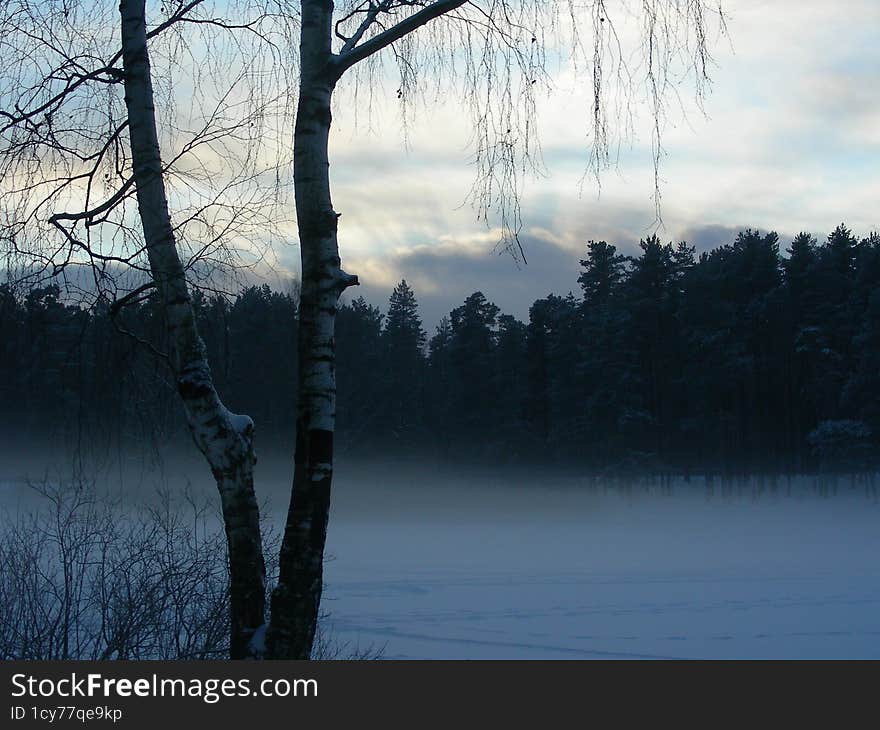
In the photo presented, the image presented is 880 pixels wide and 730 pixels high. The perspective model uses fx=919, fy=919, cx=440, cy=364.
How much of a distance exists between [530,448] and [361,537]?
22392mm

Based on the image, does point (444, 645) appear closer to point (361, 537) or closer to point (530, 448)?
point (361, 537)

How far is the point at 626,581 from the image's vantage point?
2309 centimetres

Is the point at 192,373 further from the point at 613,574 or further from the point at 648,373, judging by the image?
the point at 648,373

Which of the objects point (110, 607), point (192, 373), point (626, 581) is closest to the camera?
point (192, 373)

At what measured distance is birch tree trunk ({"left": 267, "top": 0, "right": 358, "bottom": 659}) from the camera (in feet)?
16.9

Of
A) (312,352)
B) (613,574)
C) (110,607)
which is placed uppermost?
(312,352)

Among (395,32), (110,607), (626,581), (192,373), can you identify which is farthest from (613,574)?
(395,32)

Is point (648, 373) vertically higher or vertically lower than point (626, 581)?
higher

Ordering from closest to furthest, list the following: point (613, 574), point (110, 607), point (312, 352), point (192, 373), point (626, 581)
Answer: point (312, 352), point (192, 373), point (110, 607), point (626, 581), point (613, 574)

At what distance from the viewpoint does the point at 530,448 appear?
57.2 m

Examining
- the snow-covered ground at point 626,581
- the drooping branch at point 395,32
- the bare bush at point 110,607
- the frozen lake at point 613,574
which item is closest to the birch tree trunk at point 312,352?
the drooping branch at point 395,32

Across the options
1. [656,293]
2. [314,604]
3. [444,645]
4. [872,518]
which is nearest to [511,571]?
[444,645]

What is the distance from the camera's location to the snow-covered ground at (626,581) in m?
15.2

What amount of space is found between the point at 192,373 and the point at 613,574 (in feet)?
68.3
